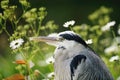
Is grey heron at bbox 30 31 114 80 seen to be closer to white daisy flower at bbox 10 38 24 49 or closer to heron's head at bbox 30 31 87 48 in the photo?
heron's head at bbox 30 31 87 48

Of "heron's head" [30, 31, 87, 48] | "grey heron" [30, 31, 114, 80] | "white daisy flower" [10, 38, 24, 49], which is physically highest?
"white daisy flower" [10, 38, 24, 49]

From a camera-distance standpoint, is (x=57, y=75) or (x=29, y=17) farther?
(x=29, y=17)

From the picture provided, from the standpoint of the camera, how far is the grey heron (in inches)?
190

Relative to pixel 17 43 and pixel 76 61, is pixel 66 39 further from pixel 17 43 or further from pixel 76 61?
pixel 17 43

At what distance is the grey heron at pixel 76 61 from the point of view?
190 inches

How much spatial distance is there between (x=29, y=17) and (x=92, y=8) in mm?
7985

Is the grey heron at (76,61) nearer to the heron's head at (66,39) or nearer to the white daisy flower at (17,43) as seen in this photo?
the heron's head at (66,39)

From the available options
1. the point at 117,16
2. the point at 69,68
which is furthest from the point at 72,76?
the point at 117,16

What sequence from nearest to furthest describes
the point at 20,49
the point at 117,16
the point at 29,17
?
the point at 20,49 < the point at 29,17 < the point at 117,16

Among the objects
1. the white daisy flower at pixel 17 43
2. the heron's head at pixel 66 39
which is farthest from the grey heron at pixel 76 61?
the white daisy flower at pixel 17 43

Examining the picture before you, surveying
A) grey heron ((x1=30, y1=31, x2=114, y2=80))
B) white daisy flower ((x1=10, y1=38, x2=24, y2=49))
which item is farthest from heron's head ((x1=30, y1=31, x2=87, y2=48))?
white daisy flower ((x1=10, y1=38, x2=24, y2=49))

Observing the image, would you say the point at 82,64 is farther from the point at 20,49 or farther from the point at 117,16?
the point at 117,16

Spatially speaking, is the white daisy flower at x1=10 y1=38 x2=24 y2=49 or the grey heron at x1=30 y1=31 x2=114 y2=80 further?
the white daisy flower at x1=10 y1=38 x2=24 y2=49

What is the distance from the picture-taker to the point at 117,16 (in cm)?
1273
